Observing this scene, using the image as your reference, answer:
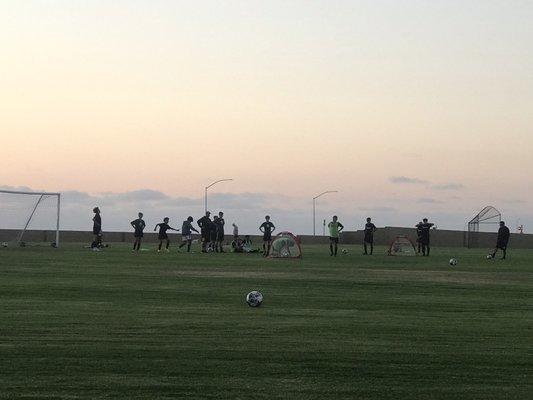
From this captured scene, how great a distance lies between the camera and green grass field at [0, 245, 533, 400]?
821 cm

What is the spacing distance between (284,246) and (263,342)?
30.8 m

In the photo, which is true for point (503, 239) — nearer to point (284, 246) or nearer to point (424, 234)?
point (424, 234)

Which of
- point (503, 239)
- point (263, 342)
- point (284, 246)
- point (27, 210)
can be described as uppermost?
point (27, 210)

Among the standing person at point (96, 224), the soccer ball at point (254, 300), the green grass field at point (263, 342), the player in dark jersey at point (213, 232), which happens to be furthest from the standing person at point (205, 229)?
the soccer ball at point (254, 300)

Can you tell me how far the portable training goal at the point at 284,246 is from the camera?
41.3 meters

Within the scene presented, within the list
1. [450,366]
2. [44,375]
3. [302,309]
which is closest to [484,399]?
[450,366]

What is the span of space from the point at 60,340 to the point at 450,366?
4245 millimetres

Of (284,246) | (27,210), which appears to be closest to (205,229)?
(284,246)

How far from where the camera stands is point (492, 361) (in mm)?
9812

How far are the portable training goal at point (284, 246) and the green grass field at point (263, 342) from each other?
66.5 ft

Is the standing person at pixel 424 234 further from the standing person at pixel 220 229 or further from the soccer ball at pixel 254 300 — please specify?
the soccer ball at pixel 254 300

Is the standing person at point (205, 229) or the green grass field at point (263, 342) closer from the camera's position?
the green grass field at point (263, 342)

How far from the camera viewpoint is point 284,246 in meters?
41.8

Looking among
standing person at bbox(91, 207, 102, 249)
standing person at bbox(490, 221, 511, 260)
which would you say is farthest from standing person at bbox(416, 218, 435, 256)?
standing person at bbox(91, 207, 102, 249)
